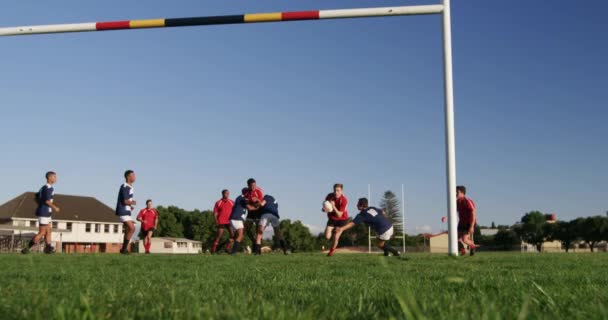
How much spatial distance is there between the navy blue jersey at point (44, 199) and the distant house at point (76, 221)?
59.5m

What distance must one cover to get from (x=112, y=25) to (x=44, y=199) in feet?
24.7

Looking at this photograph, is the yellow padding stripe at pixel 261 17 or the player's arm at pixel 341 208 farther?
the player's arm at pixel 341 208

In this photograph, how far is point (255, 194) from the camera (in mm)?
16562

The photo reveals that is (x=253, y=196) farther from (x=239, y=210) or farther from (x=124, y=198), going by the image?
(x=124, y=198)

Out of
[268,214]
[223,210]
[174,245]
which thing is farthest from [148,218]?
[174,245]

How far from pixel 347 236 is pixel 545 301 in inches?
4397

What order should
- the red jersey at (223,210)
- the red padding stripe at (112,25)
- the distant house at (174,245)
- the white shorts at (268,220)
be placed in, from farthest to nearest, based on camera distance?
the distant house at (174,245) < the red jersey at (223,210) < the white shorts at (268,220) < the red padding stripe at (112,25)

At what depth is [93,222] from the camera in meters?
80.5

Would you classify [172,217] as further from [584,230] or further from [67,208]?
[584,230]

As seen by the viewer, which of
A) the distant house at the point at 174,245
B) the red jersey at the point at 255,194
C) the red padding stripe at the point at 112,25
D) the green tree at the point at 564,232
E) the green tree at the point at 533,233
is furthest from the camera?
the green tree at the point at 533,233

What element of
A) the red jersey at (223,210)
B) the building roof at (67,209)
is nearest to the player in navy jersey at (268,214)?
the red jersey at (223,210)

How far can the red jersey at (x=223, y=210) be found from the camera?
1895 centimetres

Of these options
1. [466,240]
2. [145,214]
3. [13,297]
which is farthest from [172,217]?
[13,297]

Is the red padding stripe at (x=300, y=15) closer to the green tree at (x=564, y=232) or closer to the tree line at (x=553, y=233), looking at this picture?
the tree line at (x=553, y=233)
